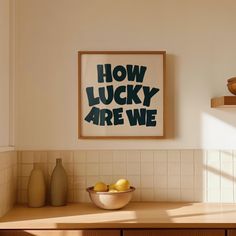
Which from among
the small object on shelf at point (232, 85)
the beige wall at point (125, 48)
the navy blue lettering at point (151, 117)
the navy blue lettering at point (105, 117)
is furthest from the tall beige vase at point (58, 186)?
the small object on shelf at point (232, 85)

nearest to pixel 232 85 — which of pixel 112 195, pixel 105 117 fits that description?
pixel 105 117

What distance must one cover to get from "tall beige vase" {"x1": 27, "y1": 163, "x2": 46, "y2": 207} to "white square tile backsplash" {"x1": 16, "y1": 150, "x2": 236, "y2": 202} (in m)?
0.11

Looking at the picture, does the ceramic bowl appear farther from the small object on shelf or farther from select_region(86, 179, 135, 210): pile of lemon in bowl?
the small object on shelf

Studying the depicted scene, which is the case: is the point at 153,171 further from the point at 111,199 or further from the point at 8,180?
the point at 8,180

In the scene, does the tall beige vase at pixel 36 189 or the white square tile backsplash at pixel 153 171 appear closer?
the tall beige vase at pixel 36 189

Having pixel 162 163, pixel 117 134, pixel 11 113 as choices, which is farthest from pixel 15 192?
pixel 162 163

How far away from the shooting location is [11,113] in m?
2.47

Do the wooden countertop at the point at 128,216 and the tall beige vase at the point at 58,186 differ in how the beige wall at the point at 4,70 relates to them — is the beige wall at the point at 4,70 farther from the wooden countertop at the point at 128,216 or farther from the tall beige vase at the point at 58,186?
the wooden countertop at the point at 128,216

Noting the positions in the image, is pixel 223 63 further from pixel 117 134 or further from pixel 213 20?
pixel 117 134

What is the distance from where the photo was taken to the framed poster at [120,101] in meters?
2.57

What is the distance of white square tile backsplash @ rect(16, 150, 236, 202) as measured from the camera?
8.46ft

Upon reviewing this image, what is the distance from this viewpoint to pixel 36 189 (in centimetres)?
246

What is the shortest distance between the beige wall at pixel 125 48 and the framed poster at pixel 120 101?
2.3 inches

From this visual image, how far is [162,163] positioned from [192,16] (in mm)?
1039
